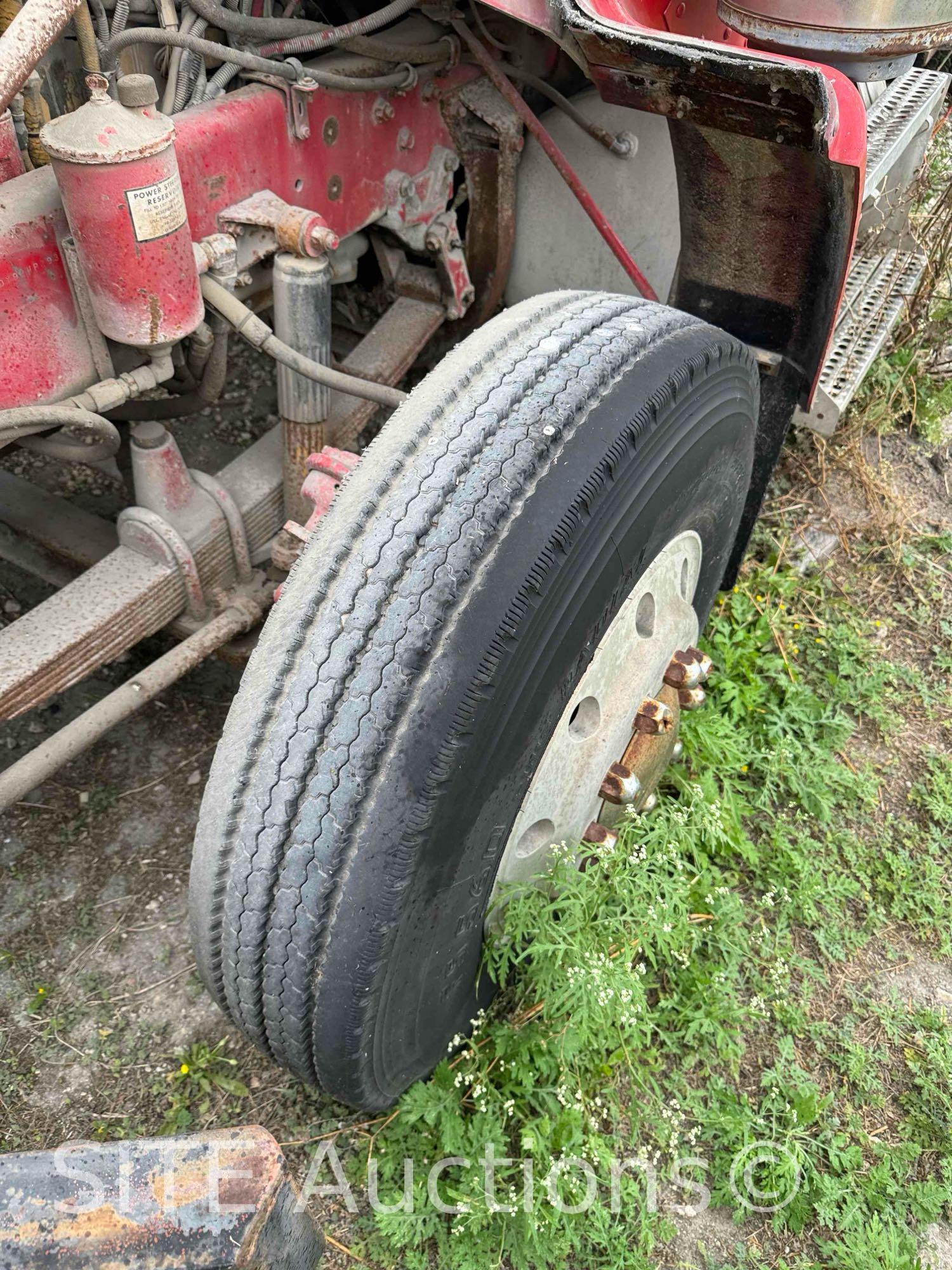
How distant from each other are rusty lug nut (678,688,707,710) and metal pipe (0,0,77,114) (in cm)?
145

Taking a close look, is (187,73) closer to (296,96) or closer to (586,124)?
(296,96)

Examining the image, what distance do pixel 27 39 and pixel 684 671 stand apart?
4.76 feet

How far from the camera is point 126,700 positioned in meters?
1.79

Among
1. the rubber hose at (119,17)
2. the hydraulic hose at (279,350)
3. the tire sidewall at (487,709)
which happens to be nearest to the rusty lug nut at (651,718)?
the tire sidewall at (487,709)

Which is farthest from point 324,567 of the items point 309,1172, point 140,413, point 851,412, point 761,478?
point 851,412

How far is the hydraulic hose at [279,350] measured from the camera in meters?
1.77

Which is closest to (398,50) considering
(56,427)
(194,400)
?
(194,400)

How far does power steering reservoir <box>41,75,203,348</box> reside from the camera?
141cm

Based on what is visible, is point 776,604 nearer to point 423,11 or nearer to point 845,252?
point 845,252

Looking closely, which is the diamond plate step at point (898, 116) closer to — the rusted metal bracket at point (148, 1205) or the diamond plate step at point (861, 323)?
the diamond plate step at point (861, 323)

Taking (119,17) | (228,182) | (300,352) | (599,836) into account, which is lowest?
(599,836)

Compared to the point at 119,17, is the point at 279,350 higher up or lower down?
lower down

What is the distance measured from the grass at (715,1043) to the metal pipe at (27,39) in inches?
54.5

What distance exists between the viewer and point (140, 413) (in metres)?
2.07
